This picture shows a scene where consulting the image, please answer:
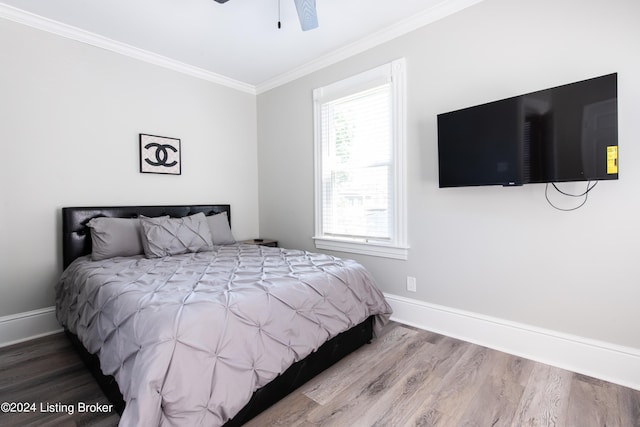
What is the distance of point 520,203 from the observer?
224 cm

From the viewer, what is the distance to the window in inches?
112

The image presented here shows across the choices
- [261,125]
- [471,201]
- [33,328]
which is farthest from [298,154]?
[33,328]

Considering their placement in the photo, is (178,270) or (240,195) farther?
(240,195)

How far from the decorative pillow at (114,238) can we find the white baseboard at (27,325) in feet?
2.32

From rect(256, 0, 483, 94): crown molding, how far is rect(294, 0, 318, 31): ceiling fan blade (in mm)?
1063

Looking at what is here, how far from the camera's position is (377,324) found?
2.46 metres

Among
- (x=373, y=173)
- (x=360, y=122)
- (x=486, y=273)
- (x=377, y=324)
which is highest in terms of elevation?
(x=360, y=122)

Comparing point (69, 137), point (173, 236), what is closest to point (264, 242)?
point (173, 236)

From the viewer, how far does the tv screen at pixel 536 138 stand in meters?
1.78

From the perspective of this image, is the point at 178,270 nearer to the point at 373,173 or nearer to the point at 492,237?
the point at 373,173

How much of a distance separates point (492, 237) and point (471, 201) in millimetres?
318

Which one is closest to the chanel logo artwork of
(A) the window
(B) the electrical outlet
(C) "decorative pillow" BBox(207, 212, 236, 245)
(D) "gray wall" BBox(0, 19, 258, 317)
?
(D) "gray wall" BBox(0, 19, 258, 317)

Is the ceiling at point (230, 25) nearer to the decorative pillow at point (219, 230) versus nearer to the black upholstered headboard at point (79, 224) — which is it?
the black upholstered headboard at point (79, 224)

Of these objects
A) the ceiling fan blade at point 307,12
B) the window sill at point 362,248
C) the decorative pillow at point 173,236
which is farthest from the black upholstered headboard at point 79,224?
the ceiling fan blade at point 307,12
